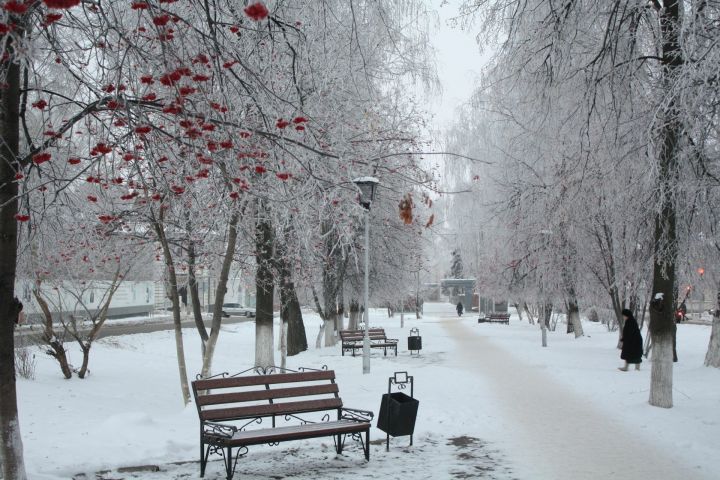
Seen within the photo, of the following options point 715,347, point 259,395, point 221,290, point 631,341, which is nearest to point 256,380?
point 259,395

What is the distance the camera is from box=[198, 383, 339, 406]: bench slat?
21.4ft

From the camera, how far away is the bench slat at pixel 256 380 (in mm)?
6664

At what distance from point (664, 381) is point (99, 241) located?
9393 mm

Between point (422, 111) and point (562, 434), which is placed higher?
point (422, 111)

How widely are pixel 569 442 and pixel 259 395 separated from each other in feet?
12.6

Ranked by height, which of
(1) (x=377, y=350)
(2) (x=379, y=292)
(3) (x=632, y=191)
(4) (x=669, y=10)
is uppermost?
(4) (x=669, y=10)

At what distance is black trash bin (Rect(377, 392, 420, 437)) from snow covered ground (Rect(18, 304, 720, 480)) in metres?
0.23

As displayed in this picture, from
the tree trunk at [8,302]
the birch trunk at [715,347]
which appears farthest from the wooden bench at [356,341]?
the tree trunk at [8,302]

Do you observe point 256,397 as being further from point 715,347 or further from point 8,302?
point 715,347

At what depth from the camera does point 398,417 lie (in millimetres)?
7156

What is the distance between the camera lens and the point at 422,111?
52.1ft

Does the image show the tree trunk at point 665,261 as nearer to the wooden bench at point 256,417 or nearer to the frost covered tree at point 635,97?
the frost covered tree at point 635,97

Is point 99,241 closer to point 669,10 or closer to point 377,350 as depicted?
point 669,10

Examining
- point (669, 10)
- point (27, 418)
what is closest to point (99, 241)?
point (27, 418)
